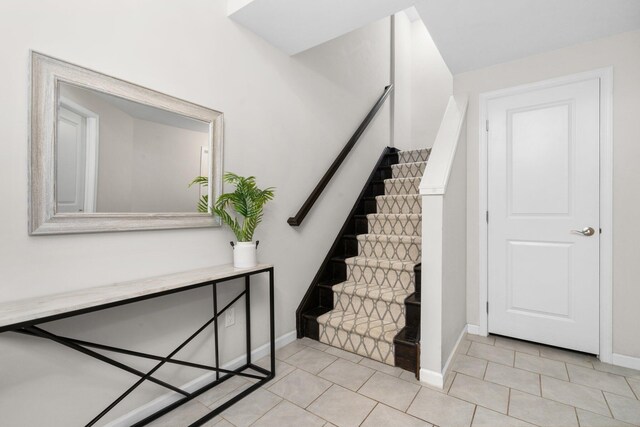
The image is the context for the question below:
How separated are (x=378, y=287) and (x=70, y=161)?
7.07 feet

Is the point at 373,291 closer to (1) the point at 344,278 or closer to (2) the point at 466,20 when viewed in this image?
(1) the point at 344,278

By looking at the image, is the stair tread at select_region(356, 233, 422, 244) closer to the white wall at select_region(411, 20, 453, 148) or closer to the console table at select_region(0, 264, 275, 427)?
the console table at select_region(0, 264, 275, 427)

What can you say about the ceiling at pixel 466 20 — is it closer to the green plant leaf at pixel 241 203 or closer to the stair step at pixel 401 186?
the green plant leaf at pixel 241 203

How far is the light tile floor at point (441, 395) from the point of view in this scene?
1.60 m

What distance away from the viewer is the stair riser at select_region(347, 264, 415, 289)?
8.22 feet

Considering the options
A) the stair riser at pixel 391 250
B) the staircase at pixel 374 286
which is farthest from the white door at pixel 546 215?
the staircase at pixel 374 286

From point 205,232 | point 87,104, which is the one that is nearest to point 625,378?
point 205,232

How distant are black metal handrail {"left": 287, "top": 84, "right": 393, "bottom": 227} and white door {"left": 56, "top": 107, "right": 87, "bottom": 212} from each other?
1.35m

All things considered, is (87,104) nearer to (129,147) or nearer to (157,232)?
(129,147)

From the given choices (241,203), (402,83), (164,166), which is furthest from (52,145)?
(402,83)

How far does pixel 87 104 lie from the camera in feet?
4.53

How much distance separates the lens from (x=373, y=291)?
2488 mm

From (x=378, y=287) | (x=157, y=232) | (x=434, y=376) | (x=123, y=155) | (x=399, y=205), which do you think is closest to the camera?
(x=123, y=155)

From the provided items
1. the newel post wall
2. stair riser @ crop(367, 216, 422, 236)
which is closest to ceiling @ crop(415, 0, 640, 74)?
the newel post wall
